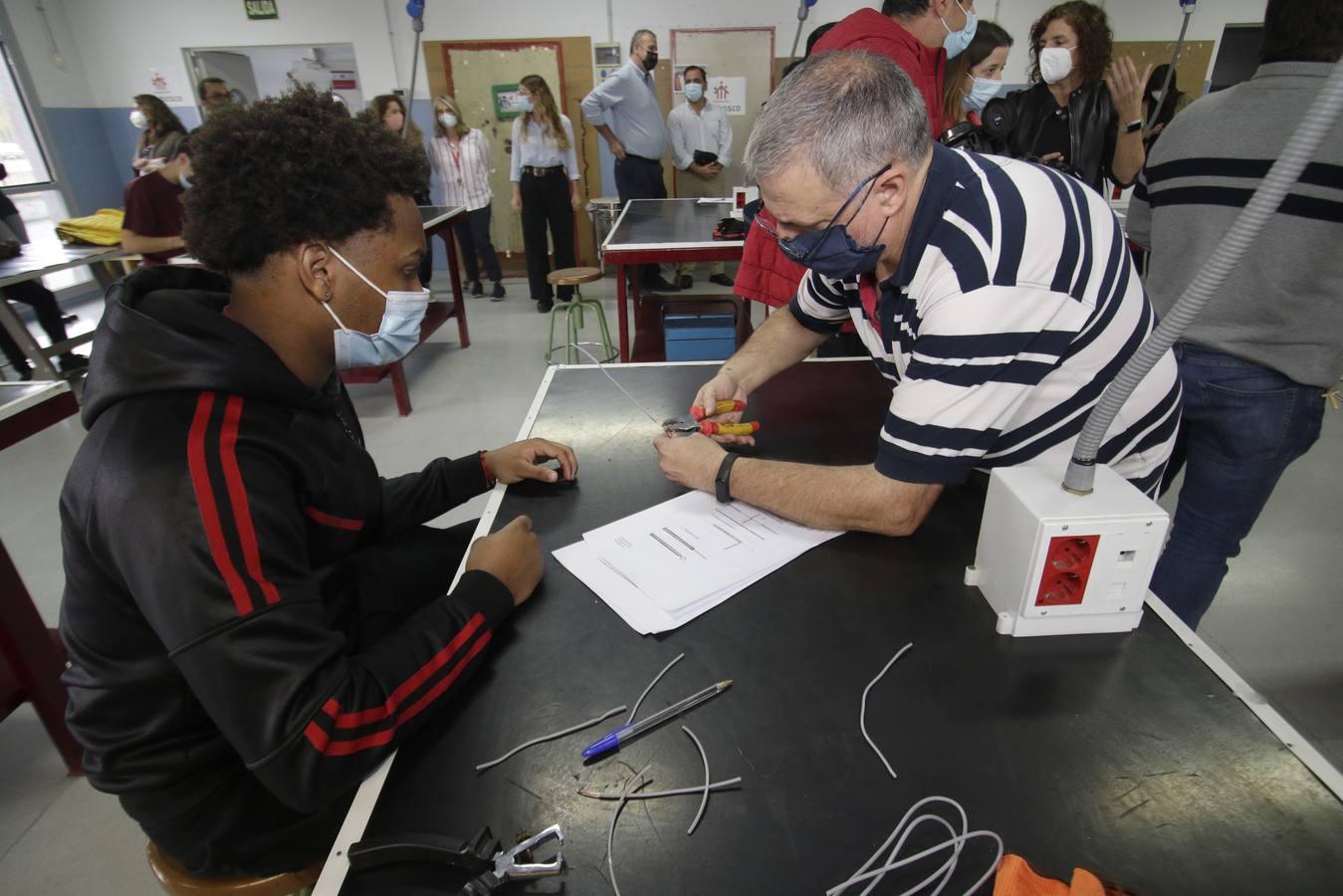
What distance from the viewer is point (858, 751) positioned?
2.19 ft

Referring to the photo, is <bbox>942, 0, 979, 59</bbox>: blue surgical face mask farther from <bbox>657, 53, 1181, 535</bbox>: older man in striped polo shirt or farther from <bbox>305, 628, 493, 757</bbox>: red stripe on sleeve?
<bbox>305, 628, 493, 757</bbox>: red stripe on sleeve

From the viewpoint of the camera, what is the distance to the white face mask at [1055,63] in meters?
2.24

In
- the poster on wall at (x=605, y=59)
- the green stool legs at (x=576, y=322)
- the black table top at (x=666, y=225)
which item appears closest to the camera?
the black table top at (x=666, y=225)

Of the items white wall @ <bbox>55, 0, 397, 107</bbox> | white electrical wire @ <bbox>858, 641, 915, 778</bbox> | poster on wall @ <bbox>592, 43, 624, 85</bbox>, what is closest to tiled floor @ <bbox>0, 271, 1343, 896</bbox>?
white electrical wire @ <bbox>858, 641, 915, 778</bbox>

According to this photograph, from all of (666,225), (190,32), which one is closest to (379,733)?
(666,225)

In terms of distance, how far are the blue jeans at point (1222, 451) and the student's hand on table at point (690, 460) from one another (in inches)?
35.5

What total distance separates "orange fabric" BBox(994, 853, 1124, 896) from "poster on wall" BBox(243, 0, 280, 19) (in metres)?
7.27

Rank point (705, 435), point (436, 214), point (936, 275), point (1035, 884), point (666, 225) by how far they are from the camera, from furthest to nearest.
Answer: point (436, 214), point (666, 225), point (705, 435), point (936, 275), point (1035, 884)

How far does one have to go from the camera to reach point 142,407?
0.72 m

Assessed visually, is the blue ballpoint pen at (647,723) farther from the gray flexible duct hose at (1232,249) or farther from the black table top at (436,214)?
the black table top at (436,214)

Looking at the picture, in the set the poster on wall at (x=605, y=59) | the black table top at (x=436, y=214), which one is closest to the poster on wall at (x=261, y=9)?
the poster on wall at (x=605, y=59)

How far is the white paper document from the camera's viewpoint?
0.87 metres

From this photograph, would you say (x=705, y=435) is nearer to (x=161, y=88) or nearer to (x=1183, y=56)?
(x=1183, y=56)

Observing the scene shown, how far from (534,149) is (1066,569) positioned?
5.01 meters
